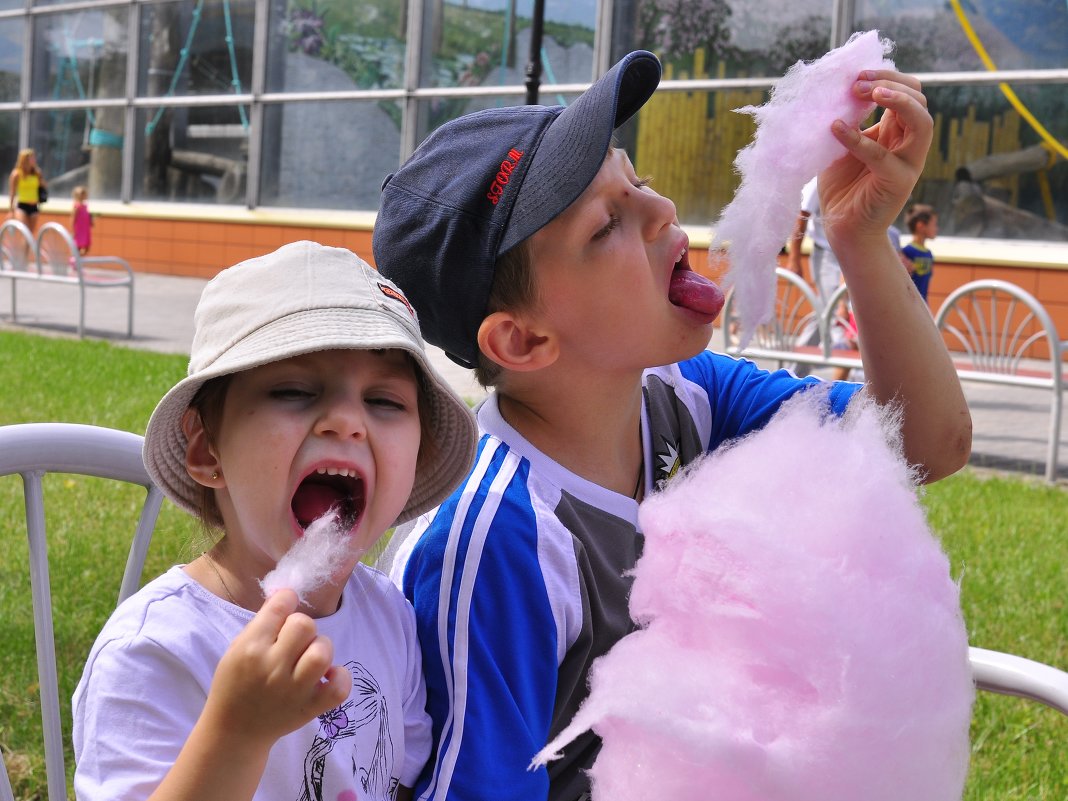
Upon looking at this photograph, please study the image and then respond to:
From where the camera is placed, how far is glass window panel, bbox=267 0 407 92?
13469mm

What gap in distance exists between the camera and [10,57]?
17344 millimetres

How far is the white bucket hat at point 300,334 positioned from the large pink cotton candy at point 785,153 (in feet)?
1.24

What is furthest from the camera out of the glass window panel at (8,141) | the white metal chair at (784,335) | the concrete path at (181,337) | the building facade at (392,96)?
the glass window panel at (8,141)

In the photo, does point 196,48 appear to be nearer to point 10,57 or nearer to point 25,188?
point 25,188

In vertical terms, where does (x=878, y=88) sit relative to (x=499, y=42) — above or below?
below

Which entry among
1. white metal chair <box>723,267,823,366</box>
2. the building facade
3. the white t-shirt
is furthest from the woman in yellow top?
the white t-shirt

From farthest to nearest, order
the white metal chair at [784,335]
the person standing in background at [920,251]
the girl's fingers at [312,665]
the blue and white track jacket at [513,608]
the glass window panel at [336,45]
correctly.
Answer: the glass window panel at [336,45] → the person standing in background at [920,251] → the white metal chair at [784,335] → the blue and white track jacket at [513,608] → the girl's fingers at [312,665]

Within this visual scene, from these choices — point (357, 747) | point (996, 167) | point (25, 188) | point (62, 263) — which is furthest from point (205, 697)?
point (25, 188)

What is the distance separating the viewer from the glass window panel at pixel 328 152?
13.5 meters

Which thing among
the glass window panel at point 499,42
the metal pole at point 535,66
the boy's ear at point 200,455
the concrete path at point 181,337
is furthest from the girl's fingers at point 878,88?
the glass window panel at point 499,42

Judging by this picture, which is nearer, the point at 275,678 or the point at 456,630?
the point at 275,678

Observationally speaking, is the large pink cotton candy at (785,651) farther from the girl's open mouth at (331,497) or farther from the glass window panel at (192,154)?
the glass window panel at (192,154)

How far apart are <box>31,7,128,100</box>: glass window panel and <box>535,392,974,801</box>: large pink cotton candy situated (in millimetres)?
16358

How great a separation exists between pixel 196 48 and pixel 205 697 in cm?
1532
